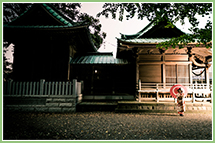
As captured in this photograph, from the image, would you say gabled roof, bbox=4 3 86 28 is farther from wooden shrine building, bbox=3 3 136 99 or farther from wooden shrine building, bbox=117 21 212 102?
wooden shrine building, bbox=117 21 212 102

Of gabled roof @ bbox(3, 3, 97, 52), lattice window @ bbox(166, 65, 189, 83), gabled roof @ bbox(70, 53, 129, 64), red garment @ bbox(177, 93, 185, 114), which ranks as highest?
gabled roof @ bbox(3, 3, 97, 52)

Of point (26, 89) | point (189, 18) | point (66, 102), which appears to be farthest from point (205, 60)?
point (26, 89)

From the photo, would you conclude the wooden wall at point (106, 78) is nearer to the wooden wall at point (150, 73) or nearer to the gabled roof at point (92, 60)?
the gabled roof at point (92, 60)

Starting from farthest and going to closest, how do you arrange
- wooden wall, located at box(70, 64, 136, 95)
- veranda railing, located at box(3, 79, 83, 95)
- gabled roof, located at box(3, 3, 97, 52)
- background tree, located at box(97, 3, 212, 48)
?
1. wooden wall, located at box(70, 64, 136, 95)
2. gabled roof, located at box(3, 3, 97, 52)
3. veranda railing, located at box(3, 79, 83, 95)
4. background tree, located at box(97, 3, 212, 48)

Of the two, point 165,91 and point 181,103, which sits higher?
point 165,91

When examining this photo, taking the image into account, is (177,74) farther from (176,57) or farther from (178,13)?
(178,13)

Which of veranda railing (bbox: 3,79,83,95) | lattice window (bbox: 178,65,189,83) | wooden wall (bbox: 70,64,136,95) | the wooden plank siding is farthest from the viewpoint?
wooden wall (bbox: 70,64,136,95)

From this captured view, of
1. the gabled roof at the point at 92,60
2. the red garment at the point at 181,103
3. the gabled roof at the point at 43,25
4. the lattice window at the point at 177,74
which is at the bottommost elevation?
the red garment at the point at 181,103

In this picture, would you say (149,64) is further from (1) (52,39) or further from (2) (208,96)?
(1) (52,39)

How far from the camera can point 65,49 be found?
1173 cm

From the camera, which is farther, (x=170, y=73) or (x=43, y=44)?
(x=43, y=44)

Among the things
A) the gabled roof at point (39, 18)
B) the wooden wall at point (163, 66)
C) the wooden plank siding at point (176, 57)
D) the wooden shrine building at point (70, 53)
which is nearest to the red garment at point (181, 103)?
the wooden shrine building at point (70, 53)

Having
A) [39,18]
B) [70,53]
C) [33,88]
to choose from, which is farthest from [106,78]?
[39,18]

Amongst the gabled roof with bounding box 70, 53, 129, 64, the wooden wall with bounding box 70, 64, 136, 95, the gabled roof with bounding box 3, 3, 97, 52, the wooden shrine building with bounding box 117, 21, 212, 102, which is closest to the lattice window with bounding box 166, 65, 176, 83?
the wooden shrine building with bounding box 117, 21, 212, 102
